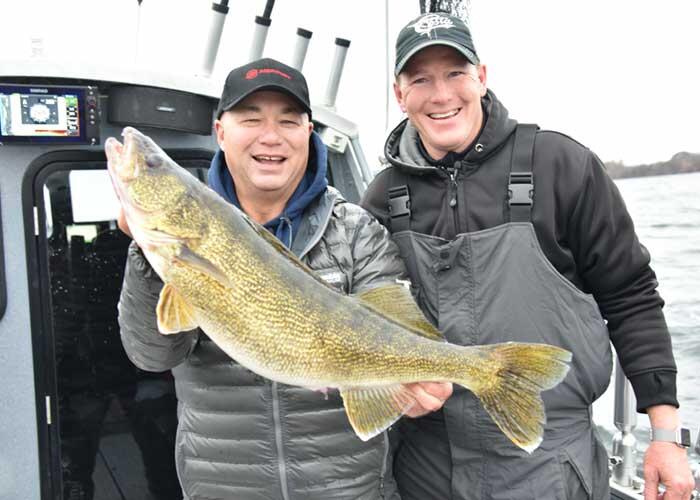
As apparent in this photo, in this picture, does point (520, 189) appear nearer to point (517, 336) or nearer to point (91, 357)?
point (517, 336)

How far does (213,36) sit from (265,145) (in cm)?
280

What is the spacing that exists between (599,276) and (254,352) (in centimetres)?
145

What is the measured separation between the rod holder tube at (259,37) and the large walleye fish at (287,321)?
3111 millimetres

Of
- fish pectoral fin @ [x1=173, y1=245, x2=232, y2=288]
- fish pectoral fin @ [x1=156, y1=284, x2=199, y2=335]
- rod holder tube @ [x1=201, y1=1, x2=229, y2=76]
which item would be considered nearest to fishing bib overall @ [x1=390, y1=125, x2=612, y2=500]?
fish pectoral fin @ [x1=173, y1=245, x2=232, y2=288]

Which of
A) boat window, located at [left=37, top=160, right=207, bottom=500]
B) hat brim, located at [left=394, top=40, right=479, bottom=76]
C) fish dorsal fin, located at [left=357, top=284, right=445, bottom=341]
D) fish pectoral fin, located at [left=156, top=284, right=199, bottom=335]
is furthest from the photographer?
boat window, located at [left=37, top=160, right=207, bottom=500]

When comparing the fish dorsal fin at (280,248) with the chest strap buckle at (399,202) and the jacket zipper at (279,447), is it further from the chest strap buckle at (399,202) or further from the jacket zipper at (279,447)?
the chest strap buckle at (399,202)

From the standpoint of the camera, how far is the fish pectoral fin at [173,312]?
2.33 metres

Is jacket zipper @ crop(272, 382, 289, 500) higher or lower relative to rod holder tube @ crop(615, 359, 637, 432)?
higher

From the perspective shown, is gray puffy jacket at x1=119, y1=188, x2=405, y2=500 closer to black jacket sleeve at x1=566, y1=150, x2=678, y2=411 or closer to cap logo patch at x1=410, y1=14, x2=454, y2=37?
black jacket sleeve at x1=566, y1=150, x2=678, y2=411

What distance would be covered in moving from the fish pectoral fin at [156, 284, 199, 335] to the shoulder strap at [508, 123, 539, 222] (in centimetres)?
131

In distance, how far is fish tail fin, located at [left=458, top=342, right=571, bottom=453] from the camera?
8.16 ft

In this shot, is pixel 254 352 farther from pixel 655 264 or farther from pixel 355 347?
pixel 655 264

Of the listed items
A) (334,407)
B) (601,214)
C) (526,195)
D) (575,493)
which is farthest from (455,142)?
(575,493)

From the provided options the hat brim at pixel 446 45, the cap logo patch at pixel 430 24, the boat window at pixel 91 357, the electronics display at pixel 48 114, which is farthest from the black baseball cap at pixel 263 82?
the boat window at pixel 91 357
